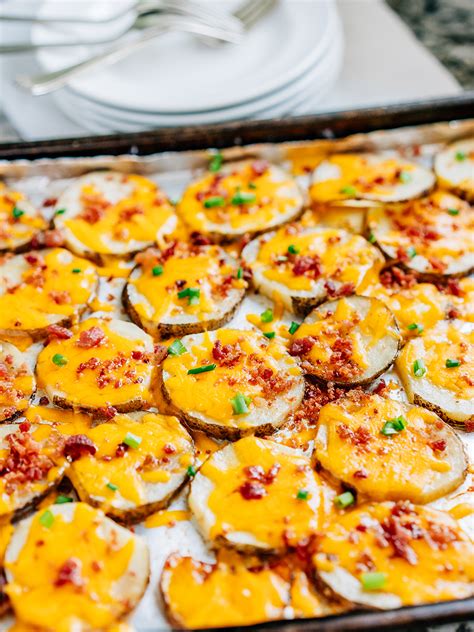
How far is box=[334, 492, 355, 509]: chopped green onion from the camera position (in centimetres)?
243

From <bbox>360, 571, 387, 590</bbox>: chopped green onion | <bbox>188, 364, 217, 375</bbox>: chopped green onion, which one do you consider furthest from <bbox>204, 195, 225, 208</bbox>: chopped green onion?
<bbox>360, 571, 387, 590</bbox>: chopped green onion

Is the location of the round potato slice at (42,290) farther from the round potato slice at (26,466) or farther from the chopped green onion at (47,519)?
the chopped green onion at (47,519)

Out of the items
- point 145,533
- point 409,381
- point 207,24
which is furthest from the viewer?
point 207,24

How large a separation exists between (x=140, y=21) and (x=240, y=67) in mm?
585

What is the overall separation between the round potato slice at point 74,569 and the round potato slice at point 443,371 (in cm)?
110

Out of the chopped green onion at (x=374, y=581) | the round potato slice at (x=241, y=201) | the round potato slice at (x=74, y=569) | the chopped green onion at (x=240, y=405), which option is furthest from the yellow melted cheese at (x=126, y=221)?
the chopped green onion at (x=374, y=581)

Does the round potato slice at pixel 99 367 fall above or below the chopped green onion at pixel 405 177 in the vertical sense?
below

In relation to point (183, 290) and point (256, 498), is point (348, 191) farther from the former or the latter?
point (256, 498)

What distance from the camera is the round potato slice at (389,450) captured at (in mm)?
2461

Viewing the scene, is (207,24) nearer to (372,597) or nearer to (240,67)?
(240,67)

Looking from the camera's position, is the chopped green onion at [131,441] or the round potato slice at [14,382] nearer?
the chopped green onion at [131,441]

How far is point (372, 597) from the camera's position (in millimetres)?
2193

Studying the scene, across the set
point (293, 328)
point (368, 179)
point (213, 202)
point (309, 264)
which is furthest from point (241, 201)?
point (293, 328)

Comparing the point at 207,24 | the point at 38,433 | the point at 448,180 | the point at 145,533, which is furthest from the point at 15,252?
the point at 448,180
